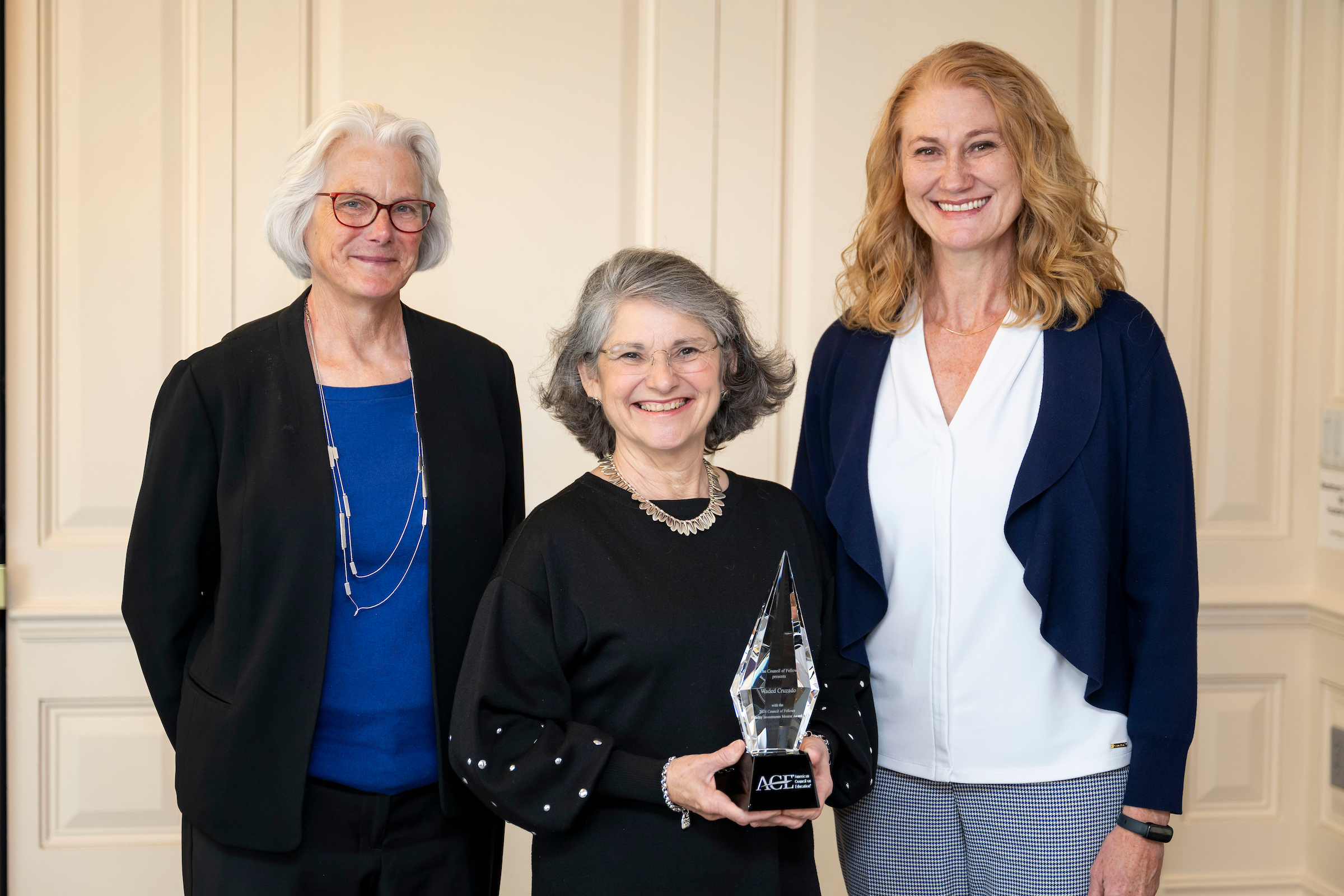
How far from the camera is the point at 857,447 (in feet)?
5.59

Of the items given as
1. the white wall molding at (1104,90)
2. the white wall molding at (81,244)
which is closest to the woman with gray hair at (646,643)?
the white wall molding at (81,244)

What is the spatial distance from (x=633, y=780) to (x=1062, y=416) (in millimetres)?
807

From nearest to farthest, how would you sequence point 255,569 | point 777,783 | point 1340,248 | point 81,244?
point 777,783, point 255,569, point 81,244, point 1340,248

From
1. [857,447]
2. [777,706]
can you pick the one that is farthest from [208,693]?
[857,447]

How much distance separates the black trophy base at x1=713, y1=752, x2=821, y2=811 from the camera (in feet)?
4.24

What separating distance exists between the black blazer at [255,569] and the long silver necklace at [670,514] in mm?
302

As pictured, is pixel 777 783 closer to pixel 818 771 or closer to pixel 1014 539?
pixel 818 771

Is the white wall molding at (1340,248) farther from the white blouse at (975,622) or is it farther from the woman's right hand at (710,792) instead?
the woman's right hand at (710,792)

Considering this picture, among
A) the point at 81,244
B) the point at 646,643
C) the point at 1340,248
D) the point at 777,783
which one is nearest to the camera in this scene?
the point at 777,783

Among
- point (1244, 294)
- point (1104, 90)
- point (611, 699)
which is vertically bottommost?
point (611, 699)

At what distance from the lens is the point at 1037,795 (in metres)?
1.58

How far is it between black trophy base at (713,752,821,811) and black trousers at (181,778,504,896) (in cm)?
62

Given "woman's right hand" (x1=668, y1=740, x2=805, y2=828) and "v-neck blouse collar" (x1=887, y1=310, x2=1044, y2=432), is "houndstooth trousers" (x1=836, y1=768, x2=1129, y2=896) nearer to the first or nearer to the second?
"woman's right hand" (x1=668, y1=740, x2=805, y2=828)

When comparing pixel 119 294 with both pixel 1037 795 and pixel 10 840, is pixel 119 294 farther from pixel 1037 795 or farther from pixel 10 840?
pixel 1037 795
